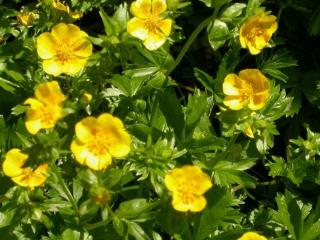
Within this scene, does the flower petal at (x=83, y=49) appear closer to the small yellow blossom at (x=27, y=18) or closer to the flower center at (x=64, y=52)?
the flower center at (x=64, y=52)

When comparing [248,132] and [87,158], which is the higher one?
[87,158]

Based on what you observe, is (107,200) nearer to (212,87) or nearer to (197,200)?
(197,200)

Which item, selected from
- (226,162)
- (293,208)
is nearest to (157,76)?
(226,162)

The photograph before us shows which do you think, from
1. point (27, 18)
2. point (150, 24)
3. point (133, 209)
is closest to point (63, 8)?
point (27, 18)

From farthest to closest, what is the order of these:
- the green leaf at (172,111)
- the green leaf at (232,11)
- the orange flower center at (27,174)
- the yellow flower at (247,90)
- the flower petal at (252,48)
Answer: the green leaf at (232,11), the green leaf at (172,111), the flower petal at (252,48), the yellow flower at (247,90), the orange flower center at (27,174)

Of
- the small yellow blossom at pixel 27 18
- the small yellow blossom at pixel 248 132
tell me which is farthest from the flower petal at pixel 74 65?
the small yellow blossom at pixel 248 132

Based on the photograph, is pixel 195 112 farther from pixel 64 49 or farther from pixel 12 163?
pixel 12 163
